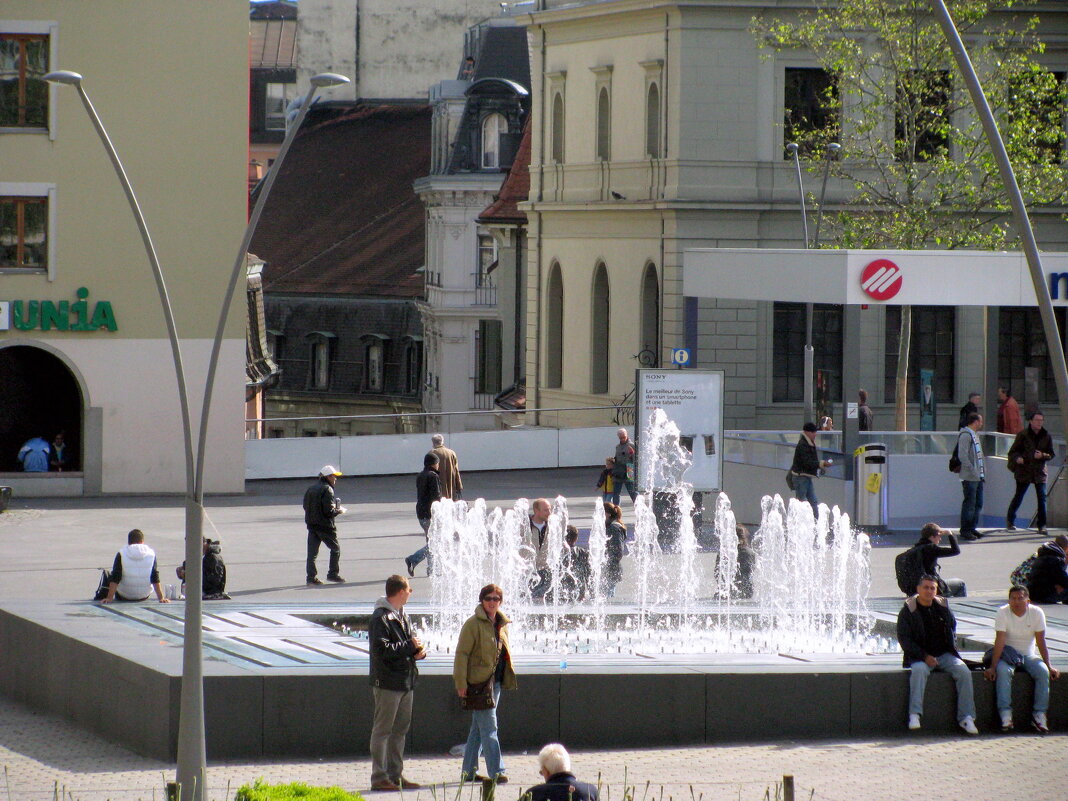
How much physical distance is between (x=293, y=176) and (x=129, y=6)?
5383 cm

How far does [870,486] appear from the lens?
26.9 metres

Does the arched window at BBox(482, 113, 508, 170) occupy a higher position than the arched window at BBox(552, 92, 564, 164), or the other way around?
the arched window at BBox(482, 113, 508, 170)

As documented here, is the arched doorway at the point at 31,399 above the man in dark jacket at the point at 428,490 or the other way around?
above

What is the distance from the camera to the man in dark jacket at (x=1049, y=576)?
62.5 ft

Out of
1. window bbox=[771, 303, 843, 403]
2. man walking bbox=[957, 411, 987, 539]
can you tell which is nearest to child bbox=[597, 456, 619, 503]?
man walking bbox=[957, 411, 987, 539]

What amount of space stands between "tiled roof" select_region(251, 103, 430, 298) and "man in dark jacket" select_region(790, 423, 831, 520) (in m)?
52.0

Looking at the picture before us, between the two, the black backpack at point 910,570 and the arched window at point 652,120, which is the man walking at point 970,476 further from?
the arched window at point 652,120

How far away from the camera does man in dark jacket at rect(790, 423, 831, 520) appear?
26.8 meters

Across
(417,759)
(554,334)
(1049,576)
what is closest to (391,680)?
(417,759)

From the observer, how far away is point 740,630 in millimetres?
19234

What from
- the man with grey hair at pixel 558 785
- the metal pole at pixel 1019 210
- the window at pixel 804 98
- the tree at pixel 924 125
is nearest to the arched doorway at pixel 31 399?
the tree at pixel 924 125

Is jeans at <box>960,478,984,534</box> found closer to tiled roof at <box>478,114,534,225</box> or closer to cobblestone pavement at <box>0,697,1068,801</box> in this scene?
cobblestone pavement at <box>0,697,1068,801</box>

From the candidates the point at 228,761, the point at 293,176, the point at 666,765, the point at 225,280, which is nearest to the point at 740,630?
the point at 666,765

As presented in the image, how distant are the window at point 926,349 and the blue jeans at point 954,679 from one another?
95.5ft
